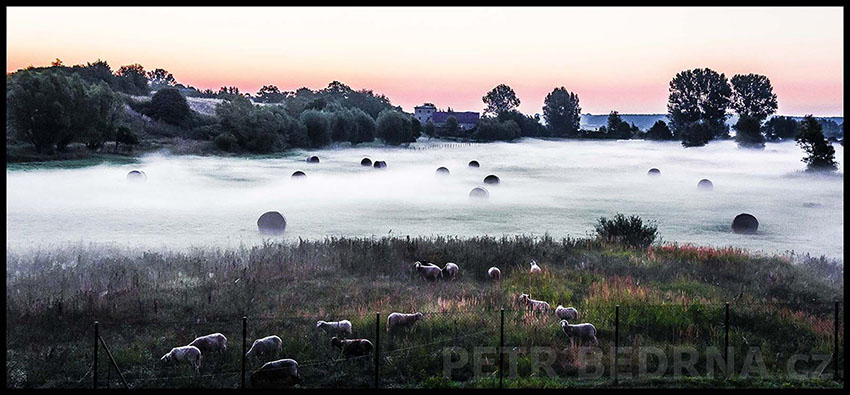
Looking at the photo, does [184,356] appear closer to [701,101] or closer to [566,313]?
[566,313]

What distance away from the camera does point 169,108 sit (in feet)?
259

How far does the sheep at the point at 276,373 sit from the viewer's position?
1154cm

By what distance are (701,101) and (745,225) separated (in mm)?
57669

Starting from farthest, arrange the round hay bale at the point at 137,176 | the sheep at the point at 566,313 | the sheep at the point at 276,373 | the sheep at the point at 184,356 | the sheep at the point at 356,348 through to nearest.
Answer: the round hay bale at the point at 137,176, the sheep at the point at 566,313, the sheep at the point at 356,348, the sheep at the point at 184,356, the sheep at the point at 276,373

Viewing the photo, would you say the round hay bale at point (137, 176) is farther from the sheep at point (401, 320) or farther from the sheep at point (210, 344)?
the sheep at point (210, 344)

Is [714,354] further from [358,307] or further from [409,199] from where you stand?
[409,199]

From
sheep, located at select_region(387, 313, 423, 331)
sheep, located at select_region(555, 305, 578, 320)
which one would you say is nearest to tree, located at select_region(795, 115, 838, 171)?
sheep, located at select_region(555, 305, 578, 320)

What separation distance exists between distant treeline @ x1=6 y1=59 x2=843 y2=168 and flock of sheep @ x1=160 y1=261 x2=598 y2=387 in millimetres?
45761

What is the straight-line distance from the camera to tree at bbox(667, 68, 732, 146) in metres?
84.7

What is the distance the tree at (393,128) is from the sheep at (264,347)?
7446 centimetres

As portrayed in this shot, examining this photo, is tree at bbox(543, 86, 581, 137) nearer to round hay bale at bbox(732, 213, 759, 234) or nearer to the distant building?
the distant building

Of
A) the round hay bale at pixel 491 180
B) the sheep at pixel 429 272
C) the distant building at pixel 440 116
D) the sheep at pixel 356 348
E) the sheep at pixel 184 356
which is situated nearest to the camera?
the sheep at pixel 184 356

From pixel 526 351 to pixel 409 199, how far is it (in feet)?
103

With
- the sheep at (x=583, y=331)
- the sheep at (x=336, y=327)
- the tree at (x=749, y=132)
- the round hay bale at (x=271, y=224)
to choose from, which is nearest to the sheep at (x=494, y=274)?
the sheep at (x=583, y=331)
